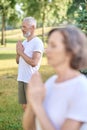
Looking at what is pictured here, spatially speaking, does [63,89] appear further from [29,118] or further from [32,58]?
[32,58]

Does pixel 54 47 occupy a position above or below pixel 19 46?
above

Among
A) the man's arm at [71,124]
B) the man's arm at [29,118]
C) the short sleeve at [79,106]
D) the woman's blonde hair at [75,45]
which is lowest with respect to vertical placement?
the man's arm at [29,118]

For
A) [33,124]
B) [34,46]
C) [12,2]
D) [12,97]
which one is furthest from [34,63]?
[12,2]

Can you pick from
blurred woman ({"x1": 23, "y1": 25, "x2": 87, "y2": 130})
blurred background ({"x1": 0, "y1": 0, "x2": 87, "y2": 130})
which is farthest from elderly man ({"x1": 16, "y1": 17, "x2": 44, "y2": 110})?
blurred woman ({"x1": 23, "y1": 25, "x2": 87, "y2": 130})

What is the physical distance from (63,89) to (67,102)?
7 cm

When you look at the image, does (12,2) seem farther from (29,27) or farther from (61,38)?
(61,38)

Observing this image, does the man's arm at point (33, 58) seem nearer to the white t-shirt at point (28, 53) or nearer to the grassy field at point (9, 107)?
the white t-shirt at point (28, 53)

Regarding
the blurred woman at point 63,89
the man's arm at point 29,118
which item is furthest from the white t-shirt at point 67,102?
the man's arm at point 29,118

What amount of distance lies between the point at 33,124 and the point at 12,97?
7279 millimetres

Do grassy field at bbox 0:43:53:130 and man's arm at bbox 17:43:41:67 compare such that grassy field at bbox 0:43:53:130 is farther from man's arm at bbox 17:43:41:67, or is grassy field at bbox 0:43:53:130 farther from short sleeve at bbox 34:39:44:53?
short sleeve at bbox 34:39:44:53

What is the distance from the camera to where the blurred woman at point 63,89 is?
1.92m

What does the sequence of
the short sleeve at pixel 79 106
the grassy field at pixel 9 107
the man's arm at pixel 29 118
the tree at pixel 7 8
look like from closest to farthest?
the short sleeve at pixel 79 106, the man's arm at pixel 29 118, the grassy field at pixel 9 107, the tree at pixel 7 8

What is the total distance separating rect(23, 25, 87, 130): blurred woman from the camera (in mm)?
1916

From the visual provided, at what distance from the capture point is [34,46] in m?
5.04
